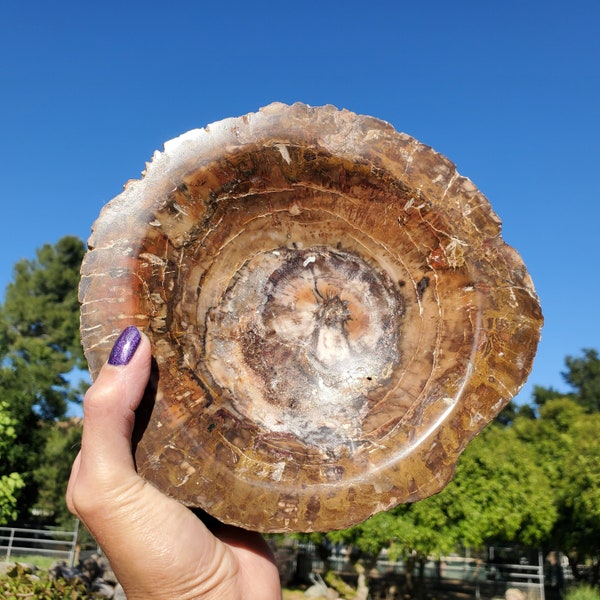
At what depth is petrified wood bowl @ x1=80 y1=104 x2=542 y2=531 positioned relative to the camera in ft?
9.99

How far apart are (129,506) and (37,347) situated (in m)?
27.0

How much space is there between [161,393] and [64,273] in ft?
132

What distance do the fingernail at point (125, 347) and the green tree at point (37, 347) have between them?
2463 centimetres

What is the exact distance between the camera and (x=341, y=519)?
120 inches

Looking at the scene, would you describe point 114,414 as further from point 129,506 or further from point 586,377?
point 586,377

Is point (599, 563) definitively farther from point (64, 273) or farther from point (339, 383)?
point (64, 273)

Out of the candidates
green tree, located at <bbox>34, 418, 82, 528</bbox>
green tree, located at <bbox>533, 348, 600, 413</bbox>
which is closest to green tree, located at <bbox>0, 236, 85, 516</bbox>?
green tree, located at <bbox>34, 418, 82, 528</bbox>

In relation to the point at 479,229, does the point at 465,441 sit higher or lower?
lower

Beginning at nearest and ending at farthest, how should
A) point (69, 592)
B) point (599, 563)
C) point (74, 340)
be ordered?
point (69, 592) < point (599, 563) < point (74, 340)

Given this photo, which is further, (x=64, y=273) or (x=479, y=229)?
(x=64, y=273)

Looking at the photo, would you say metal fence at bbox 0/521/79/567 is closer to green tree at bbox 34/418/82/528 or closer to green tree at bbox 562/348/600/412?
green tree at bbox 34/418/82/528

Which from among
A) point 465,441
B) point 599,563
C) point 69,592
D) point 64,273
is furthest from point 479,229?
point 64,273

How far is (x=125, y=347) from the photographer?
2.88 metres

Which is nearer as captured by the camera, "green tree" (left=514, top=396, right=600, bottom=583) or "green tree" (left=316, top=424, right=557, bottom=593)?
"green tree" (left=316, top=424, right=557, bottom=593)
